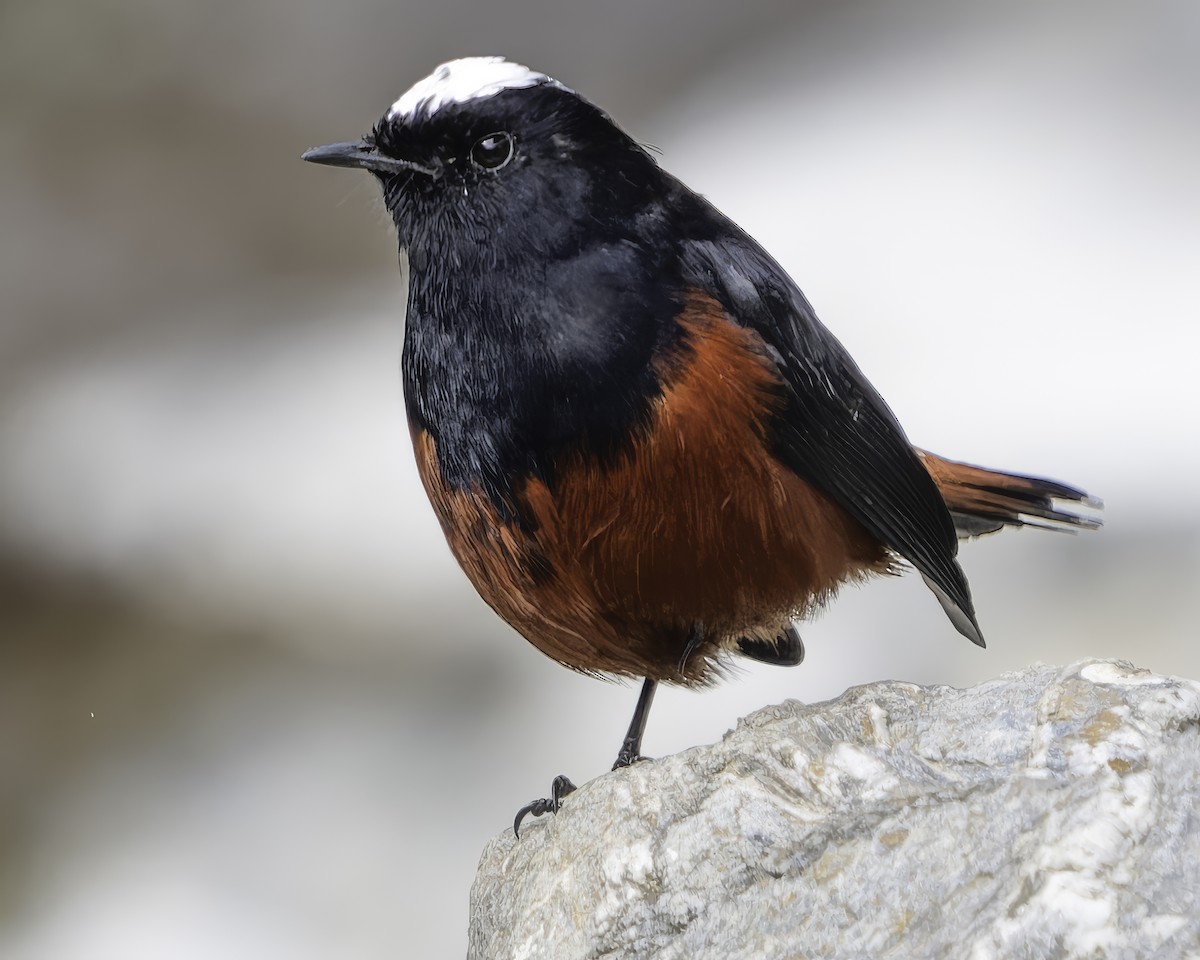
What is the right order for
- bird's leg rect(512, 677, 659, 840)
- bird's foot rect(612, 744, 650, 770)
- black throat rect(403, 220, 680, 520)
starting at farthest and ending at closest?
bird's foot rect(612, 744, 650, 770)
bird's leg rect(512, 677, 659, 840)
black throat rect(403, 220, 680, 520)

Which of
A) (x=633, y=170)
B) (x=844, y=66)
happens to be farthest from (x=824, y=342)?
(x=844, y=66)

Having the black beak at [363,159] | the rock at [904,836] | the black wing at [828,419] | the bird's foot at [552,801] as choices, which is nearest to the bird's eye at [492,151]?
the black beak at [363,159]

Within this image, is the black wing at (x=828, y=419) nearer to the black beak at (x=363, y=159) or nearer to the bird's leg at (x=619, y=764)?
the black beak at (x=363, y=159)

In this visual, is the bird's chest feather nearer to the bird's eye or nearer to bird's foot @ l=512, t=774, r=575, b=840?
bird's foot @ l=512, t=774, r=575, b=840

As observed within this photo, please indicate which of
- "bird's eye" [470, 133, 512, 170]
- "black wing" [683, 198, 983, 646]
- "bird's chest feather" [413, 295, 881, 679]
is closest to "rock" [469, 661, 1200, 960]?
Result: "bird's chest feather" [413, 295, 881, 679]

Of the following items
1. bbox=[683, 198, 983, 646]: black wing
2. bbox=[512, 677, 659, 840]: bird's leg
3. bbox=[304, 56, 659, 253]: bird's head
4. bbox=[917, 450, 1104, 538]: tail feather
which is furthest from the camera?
bbox=[917, 450, 1104, 538]: tail feather

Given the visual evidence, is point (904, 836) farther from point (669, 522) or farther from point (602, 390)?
point (602, 390)

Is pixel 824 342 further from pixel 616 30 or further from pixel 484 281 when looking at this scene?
pixel 616 30
